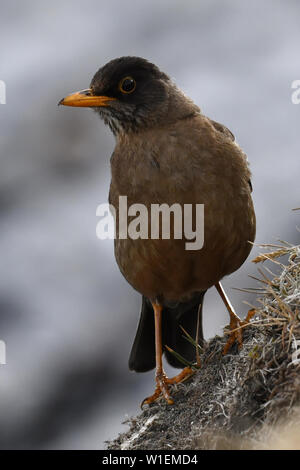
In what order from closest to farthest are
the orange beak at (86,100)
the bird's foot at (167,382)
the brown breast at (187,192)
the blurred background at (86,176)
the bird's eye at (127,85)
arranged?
the bird's foot at (167,382), the brown breast at (187,192), the orange beak at (86,100), the bird's eye at (127,85), the blurred background at (86,176)

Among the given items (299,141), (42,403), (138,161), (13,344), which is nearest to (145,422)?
(138,161)

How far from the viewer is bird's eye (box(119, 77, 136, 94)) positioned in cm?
645

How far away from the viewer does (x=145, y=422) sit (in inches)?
206

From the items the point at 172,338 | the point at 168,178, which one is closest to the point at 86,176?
the point at 172,338

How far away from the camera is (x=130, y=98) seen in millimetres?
6473

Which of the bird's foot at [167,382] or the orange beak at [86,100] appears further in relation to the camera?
the orange beak at [86,100]

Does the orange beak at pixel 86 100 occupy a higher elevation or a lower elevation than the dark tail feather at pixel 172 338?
higher

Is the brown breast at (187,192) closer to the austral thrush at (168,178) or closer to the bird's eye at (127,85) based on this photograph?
the austral thrush at (168,178)

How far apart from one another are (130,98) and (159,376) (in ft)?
7.74

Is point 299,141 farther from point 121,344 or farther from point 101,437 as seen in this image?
point 101,437

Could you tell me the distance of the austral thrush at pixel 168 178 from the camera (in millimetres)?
5805

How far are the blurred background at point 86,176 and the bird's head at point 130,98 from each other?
369cm

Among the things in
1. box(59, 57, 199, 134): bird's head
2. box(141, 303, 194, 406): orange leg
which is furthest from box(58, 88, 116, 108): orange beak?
box(141, 303, 194, 406): orange leg

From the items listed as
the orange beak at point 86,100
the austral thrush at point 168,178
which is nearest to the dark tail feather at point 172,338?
the austral thrush at point 168,178
